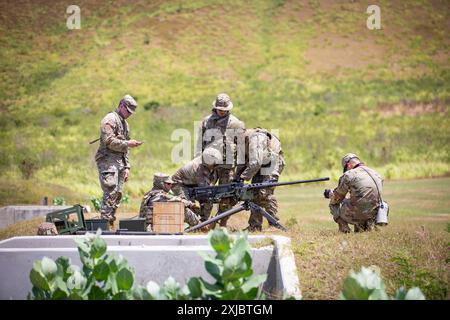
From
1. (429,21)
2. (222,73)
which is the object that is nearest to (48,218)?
(222,73)

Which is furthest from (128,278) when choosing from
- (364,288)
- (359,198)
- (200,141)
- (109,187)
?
(200,141)

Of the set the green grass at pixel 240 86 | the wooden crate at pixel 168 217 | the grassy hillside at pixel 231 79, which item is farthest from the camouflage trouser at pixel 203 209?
the grassy hillside at pixel 231 79

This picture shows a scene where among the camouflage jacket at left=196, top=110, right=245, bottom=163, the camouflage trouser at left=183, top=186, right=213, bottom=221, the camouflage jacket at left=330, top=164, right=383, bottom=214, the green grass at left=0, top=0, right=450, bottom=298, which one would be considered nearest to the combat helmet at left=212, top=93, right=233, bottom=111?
the camouflage jacket at left=196, top=110, right=245, bottom=163

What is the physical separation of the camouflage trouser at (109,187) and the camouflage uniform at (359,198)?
137 inches

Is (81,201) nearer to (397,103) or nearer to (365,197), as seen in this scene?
(365,197)

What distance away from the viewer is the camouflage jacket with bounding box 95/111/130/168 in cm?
1252

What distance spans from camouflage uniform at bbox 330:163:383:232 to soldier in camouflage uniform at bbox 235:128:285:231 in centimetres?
156

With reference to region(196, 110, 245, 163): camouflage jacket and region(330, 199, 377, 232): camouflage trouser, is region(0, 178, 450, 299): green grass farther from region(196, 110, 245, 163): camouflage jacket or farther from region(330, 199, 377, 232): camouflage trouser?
region(196, 110, 245, 163): camouflage jacket

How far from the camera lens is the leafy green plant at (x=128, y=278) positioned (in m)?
6.09

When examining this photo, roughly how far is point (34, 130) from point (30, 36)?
20.0 metres

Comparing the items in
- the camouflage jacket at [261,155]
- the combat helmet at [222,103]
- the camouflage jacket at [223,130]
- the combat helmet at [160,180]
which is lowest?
the combat helmet at [160,180]

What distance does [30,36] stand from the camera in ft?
210

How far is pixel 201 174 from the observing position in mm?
13133

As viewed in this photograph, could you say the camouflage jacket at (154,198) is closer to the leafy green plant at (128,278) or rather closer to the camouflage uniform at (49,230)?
the camouflage uniform at (49,230)
